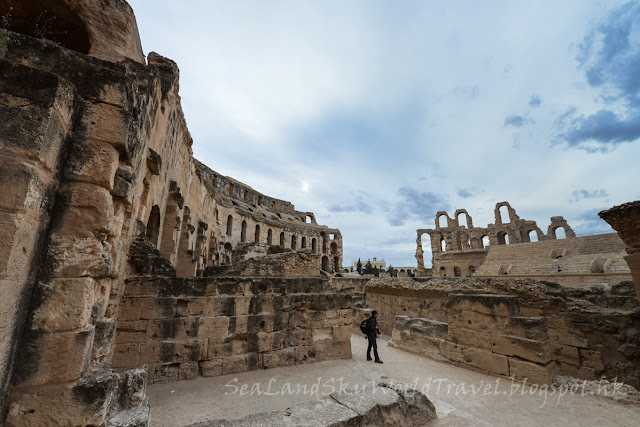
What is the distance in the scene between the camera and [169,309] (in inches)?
186

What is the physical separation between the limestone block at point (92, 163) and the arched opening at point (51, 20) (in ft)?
15.4

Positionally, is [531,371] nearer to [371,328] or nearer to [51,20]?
[371,328]

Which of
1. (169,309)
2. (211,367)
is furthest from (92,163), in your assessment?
(211,367)

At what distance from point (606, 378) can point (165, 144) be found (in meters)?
11.1

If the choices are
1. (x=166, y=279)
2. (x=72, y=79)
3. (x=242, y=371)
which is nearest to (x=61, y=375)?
(x=72, y=79)

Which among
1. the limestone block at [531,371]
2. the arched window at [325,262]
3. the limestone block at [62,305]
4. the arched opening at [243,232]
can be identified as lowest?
the limestone block at [531,371]

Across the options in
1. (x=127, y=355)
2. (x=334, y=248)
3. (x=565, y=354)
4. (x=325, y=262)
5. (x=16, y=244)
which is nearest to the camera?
(x=16, y=244)

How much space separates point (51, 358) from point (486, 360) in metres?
6.81

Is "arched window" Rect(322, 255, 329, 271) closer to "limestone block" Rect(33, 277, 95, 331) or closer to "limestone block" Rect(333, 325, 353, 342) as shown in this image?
"limestone block" Rect(333, 325, 353, 342)

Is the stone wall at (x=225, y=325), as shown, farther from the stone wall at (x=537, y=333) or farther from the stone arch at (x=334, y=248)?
the stone arch at (x=334, y=248)

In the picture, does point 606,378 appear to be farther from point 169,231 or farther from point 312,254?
point 169,231

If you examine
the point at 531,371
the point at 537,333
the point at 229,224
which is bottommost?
the point at 531,371

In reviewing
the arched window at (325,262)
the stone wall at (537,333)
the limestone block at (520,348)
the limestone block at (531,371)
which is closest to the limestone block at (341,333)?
the stone wall at (537,333)

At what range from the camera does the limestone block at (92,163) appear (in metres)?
2.04
